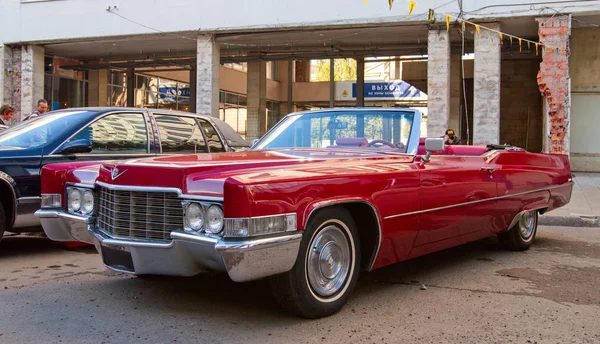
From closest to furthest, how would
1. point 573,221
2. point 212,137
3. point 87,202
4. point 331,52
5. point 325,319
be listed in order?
point 325,319
point 87,202
point 212,137
point 573,221
point 331,52

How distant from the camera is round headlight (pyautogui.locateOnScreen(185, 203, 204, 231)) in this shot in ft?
11.1

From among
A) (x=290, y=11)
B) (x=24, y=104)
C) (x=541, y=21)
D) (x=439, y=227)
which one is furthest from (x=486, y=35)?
(x=24, y=104)

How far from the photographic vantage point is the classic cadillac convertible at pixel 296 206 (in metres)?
3.33

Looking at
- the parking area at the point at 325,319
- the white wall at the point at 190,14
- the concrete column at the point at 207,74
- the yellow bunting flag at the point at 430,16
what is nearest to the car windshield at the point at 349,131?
the parking area at the point at 325,319

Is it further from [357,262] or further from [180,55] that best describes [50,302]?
[180,55]

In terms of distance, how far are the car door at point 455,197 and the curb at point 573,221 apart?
4.20 meters

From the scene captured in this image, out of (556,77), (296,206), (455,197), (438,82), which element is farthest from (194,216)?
(556,77)

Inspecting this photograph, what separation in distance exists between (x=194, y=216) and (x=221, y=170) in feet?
1.15

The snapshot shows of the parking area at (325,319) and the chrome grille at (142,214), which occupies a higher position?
the chrome grille at (142,214)

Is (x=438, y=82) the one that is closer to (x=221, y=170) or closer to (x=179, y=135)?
(x=179, y=135)

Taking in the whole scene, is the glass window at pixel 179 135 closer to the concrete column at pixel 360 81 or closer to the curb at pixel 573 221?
the curb at pixel 573 221

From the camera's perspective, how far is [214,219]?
3346mm

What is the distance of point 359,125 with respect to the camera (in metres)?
5.12

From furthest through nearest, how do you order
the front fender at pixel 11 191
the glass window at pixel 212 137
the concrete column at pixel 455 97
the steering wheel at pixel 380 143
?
the concrete column at pixel 455 97 < the glass window at pixel 212 137 < the front fender at pixel 11 191 < the steering wheel at pixel 380 143
